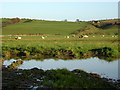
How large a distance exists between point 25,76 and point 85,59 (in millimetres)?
10921

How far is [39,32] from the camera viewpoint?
5666 centimetres

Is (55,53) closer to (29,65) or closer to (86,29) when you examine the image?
(29,65)

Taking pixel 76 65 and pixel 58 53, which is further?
pixel 58 53

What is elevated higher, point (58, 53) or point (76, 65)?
point (58, 53)

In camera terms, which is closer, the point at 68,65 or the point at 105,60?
the point at 68,65

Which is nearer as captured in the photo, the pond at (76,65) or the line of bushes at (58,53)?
the pond at (76,65)

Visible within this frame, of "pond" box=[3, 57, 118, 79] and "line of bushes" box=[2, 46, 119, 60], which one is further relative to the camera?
"line of bushes" box=[2, 46, 119, 60]

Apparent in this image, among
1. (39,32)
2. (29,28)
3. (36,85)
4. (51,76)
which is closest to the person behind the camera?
(36,85)

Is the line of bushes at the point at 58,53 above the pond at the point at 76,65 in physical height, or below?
above

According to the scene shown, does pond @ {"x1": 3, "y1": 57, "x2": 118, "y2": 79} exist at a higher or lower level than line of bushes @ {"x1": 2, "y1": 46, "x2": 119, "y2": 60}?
lower

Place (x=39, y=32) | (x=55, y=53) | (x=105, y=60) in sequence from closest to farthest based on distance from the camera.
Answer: (x=105, y=60) → (x=55, y=53) → (x=39, y=32)

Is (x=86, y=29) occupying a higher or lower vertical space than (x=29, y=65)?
higher

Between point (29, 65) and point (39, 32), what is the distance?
117 feet

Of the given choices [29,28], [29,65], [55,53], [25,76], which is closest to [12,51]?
[55,53]
